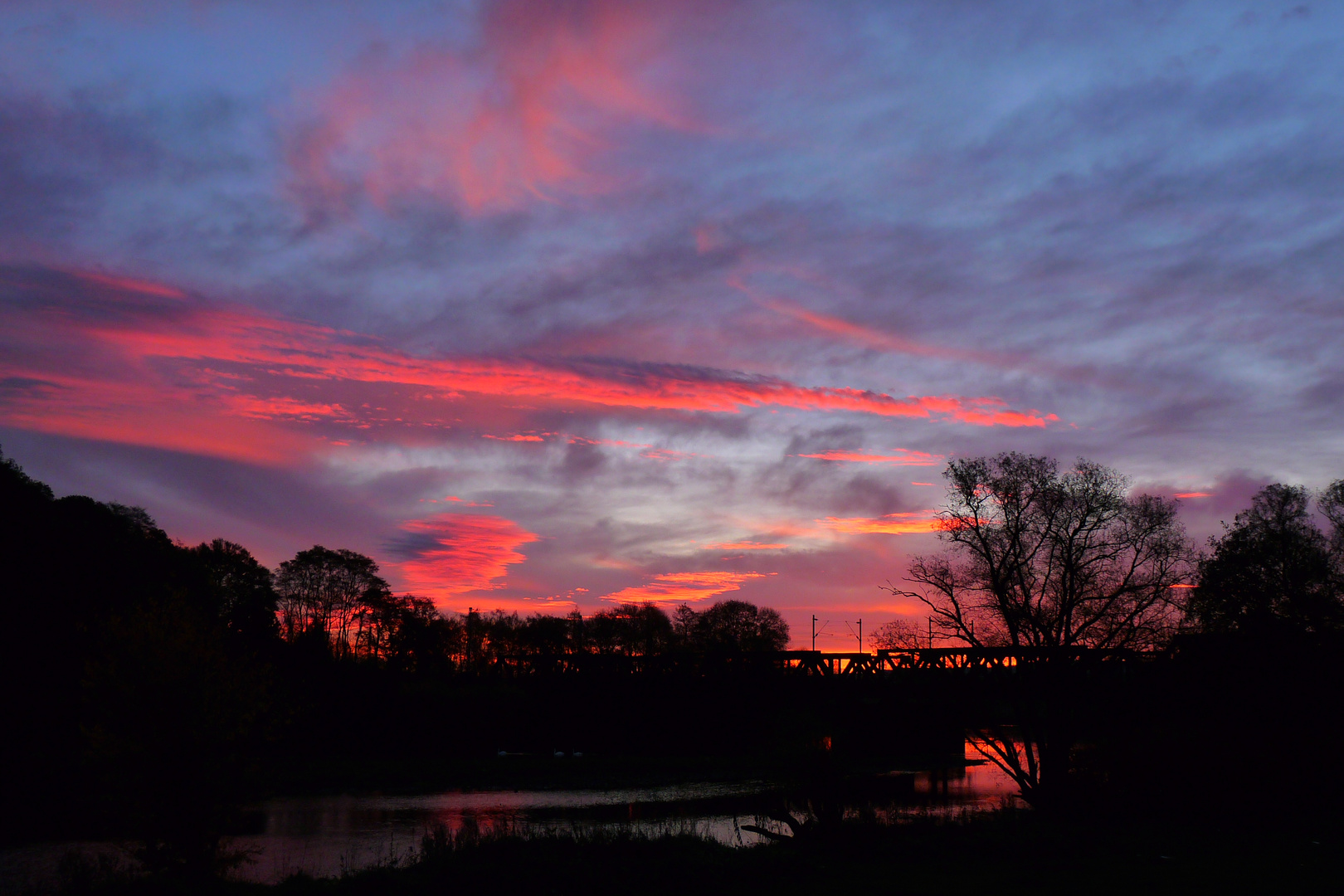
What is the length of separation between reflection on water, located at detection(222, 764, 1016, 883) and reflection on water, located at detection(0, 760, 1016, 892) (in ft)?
0.28

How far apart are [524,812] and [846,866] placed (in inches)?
1184

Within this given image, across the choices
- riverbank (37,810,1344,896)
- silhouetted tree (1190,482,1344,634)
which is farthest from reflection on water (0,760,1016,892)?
silhouetted tree (1190,482,1344,634)

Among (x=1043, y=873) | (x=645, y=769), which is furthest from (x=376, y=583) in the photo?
(x=1043, y=873)

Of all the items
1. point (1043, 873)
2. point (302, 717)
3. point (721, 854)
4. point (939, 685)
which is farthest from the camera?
point (302, 717)

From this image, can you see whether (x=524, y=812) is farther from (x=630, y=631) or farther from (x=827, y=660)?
(x=630, y=631)

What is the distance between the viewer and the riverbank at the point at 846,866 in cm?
2008

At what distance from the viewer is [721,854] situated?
938 inches

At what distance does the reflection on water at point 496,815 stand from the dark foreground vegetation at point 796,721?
113 inches

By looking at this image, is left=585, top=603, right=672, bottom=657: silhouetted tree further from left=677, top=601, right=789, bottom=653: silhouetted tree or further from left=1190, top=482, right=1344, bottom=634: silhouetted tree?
left=1190, top=482, right=1344, bottom=634: silhouetted tree

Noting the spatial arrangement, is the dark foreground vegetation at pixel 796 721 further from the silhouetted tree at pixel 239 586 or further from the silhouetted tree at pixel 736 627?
the silhouetted tree at pixel 736 627

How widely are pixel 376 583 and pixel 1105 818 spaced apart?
98.6 m

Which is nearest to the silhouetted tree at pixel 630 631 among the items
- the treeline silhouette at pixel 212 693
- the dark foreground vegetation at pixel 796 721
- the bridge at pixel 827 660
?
the treeline silhouette at pixel 212 693

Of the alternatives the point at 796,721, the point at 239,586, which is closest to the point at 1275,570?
the point at 796,721

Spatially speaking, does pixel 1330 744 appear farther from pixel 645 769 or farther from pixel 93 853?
pixel 93 853
